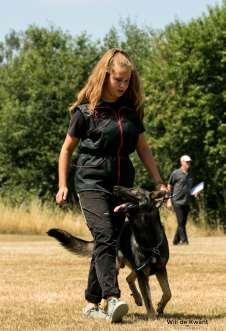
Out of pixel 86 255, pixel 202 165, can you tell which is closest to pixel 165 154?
pixel 202 165

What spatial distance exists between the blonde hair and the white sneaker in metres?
1.57

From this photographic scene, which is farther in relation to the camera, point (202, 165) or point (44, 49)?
point (44, 49)

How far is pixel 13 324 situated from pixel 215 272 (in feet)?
18.6

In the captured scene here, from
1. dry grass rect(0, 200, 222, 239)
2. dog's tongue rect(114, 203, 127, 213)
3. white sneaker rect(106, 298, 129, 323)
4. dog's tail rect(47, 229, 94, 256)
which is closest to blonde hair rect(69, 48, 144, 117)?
dog's tongue rect(114, 203, 127, 213)

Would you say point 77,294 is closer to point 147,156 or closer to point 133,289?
point 133,289

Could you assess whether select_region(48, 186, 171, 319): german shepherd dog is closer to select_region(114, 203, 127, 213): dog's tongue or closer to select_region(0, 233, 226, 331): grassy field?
select_region(114, 203, 127, 213): dog's tongue

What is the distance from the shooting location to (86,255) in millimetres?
7980

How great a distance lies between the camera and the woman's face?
710 cm

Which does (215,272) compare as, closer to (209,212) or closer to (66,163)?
(66,163)

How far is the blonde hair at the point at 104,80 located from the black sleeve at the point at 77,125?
7cm

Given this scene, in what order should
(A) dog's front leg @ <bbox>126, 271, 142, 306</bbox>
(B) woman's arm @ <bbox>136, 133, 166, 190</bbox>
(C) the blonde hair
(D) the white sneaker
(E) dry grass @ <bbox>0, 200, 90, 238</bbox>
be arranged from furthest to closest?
(E) dry grass @ <bbox>0, 200, 90, 238</bbox> < (A) dog's front leg @ <bbox>126, 271, 142, 306</bbox> < (B) woman's arm @ <bbox>136, 133, 166, 190</bbox> < (C) the blonde hair < (D) the white sneaker

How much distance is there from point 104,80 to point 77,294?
10.3ft

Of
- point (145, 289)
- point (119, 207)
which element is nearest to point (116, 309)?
point (145, 289)

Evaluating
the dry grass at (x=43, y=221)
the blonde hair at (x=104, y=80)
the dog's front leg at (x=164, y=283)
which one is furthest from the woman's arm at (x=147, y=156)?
the dry grass at (x=43, y=221)
